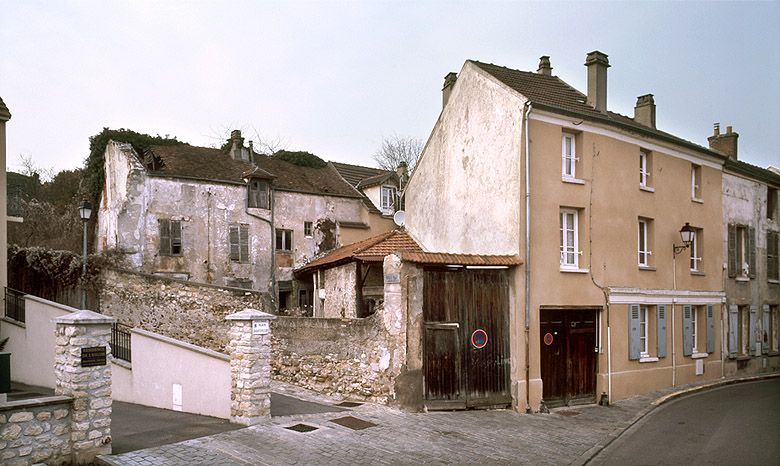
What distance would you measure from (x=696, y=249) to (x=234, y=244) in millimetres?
18340

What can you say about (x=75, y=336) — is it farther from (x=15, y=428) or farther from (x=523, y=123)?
(x=523, y=123)

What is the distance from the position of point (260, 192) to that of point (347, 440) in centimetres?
1846

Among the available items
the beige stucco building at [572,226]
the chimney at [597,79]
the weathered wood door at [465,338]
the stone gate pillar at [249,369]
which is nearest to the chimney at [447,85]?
the beige stucco building at [572,226]

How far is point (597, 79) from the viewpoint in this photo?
19188 millimetres

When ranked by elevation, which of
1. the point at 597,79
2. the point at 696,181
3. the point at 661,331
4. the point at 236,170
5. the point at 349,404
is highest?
the point at 597,79

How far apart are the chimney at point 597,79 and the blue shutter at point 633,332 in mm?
6169

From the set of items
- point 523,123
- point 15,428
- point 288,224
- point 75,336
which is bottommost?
point 15,428

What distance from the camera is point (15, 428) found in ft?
28.7

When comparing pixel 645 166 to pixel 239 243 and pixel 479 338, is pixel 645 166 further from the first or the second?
pixel 239 243

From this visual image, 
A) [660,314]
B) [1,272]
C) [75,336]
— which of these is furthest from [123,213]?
[660,314]

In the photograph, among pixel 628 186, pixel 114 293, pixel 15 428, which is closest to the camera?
pixel 15 428

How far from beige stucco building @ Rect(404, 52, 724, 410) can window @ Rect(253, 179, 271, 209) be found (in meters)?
9.02

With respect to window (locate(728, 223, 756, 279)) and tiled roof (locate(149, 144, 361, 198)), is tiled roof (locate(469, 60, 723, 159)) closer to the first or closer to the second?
window (locate(728, 223, 756, 279))

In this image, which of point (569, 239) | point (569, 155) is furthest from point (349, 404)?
point (569, 155)
